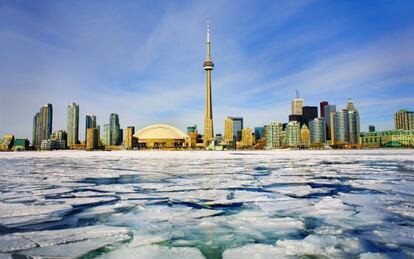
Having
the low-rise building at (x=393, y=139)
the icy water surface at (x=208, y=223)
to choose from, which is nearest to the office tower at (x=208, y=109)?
the low-rise building at (x=393, y=139)

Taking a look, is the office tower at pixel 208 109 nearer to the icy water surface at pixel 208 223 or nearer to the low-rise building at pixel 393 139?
the low-rise building at pixel 393 139

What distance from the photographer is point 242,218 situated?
658cm

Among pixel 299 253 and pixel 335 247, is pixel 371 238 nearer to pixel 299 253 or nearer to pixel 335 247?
pixel 335 247

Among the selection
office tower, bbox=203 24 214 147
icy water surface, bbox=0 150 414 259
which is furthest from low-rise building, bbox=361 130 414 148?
icy water surface, bbox=0 150 414 259

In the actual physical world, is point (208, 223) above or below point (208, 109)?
below

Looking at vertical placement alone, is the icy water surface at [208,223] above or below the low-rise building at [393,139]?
below

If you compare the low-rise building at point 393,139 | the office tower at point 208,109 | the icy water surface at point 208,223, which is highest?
the office tower at point 208,109

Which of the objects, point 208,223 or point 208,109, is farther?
point 208,109

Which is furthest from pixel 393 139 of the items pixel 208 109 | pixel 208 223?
pixel 208 223

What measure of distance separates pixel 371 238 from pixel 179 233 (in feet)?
10.3

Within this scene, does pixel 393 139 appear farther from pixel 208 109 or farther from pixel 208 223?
pixel 208 223

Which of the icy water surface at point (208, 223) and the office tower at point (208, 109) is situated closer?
the icy water surface at point (208, 223)

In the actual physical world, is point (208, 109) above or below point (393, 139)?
above

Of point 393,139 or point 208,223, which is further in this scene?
point 393,139
